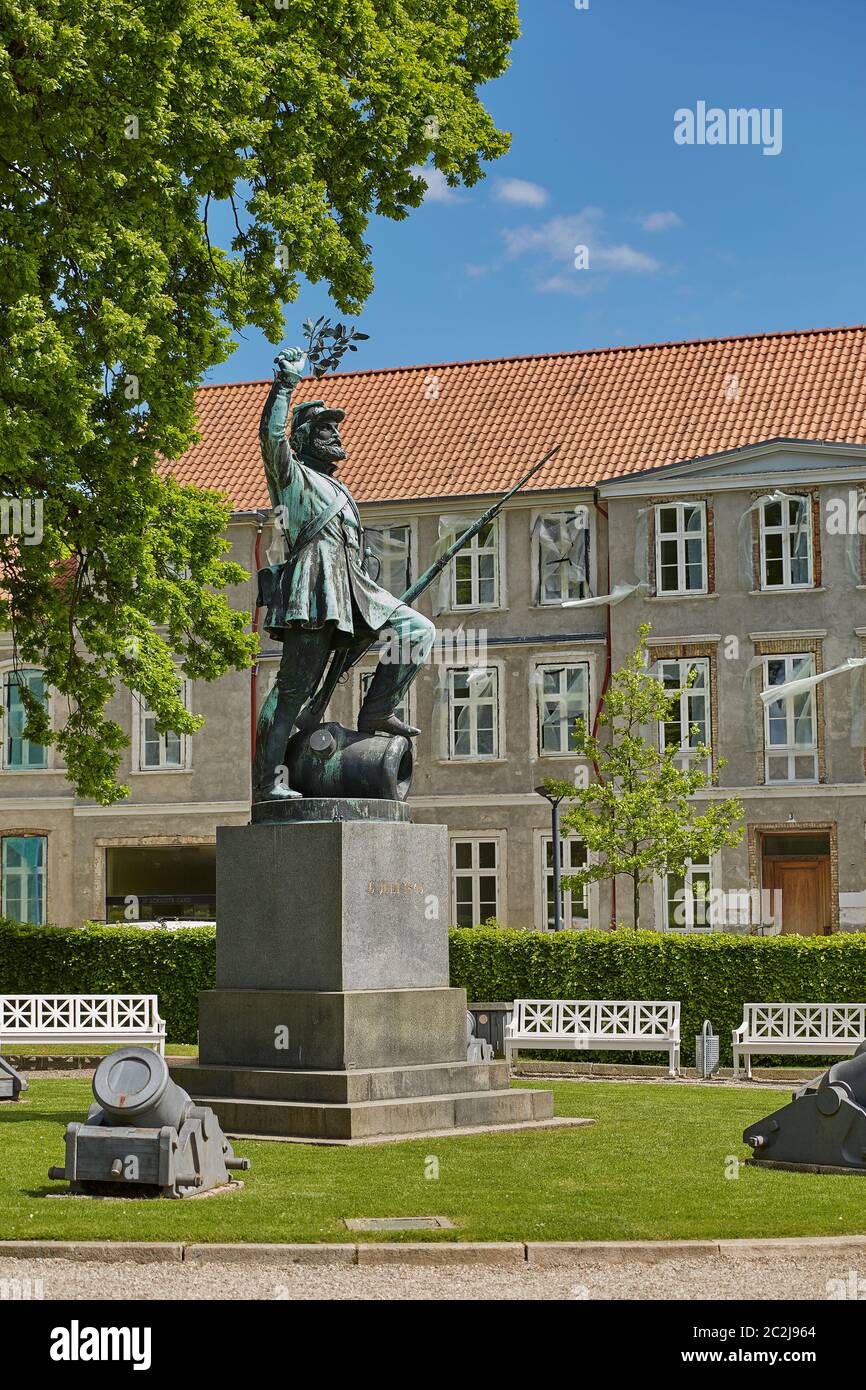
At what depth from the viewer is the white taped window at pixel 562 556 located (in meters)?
39.4

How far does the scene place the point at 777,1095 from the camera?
18.2 meters

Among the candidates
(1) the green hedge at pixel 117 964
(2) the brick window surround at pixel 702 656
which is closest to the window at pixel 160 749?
(2) the brick window surround at pixel 702 656

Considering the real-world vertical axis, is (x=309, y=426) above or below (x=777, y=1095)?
above

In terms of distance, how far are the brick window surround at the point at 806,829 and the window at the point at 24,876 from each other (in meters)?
15.7

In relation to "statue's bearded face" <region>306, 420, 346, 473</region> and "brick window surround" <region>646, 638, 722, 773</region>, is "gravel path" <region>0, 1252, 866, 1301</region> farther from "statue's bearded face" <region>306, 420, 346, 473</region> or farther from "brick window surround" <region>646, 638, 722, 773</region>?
"brick window surround" <region>646, 638, 722, 773</region>

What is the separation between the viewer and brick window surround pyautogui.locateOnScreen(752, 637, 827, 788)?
37.1 m

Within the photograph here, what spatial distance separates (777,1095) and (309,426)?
818 cm

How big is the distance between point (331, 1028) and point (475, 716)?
2735cm

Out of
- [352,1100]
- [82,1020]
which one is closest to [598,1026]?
[82,1020]

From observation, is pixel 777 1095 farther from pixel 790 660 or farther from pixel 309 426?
pixel 790 660

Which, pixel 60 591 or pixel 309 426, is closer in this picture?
pixel 309 426

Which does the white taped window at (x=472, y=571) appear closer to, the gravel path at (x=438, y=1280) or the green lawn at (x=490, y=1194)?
the green lawn at (x=490, y=1194)
